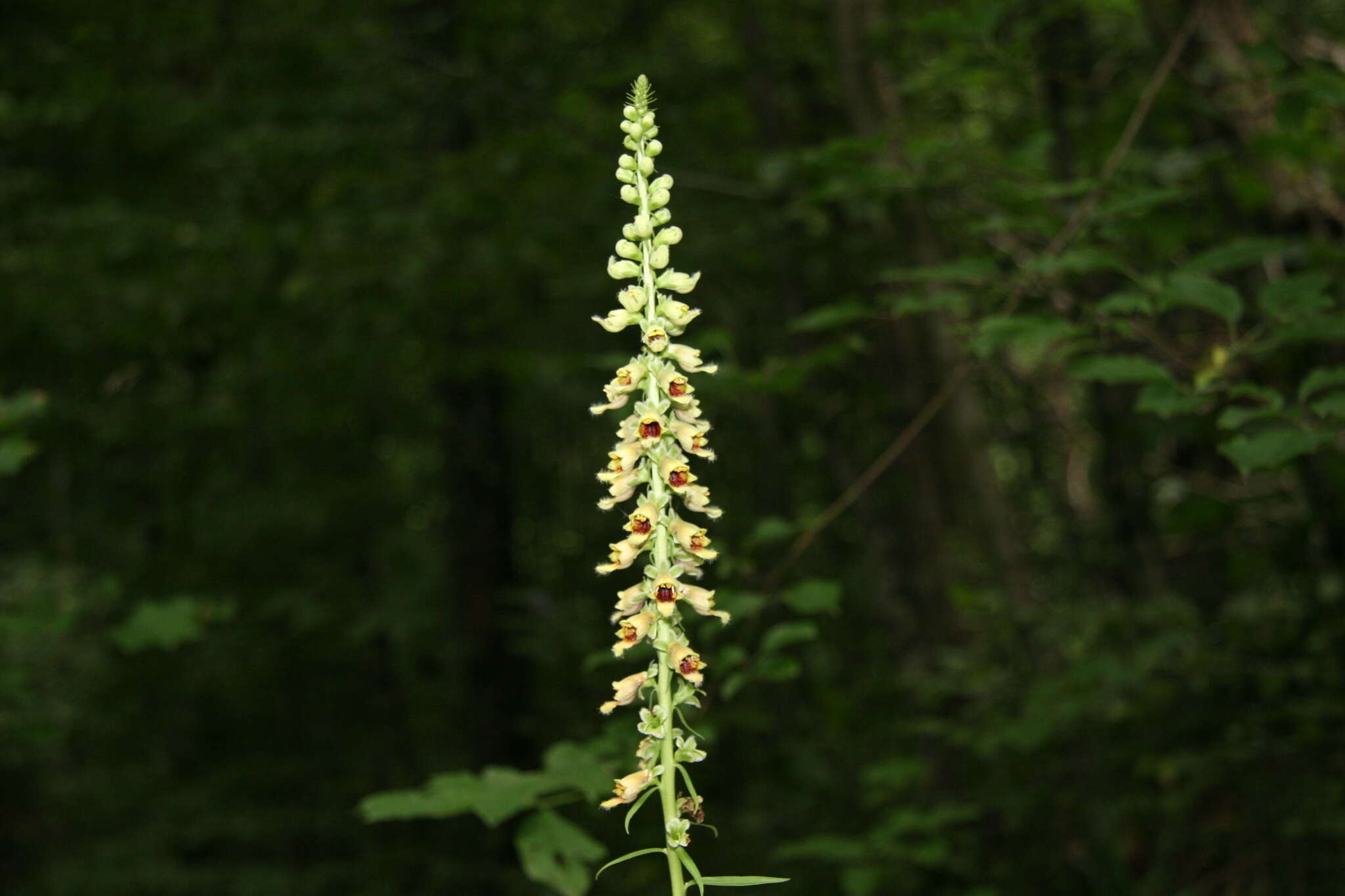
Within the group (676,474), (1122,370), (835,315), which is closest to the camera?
(676,474)

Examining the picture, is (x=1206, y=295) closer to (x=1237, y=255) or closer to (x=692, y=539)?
(x=1237, y=255)

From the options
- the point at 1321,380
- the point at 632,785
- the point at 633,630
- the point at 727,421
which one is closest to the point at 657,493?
the point at 633,630

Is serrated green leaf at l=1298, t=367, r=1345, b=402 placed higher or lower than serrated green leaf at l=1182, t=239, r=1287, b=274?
lower

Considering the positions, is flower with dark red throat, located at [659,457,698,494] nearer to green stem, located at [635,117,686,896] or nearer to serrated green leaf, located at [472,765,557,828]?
green stem, located at [635,117,686,896]

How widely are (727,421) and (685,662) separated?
36.2 feet

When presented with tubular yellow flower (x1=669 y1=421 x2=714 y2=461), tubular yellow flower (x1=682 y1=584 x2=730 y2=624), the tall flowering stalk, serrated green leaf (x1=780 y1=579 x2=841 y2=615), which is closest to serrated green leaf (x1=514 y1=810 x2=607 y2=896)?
serrated green leaf (x1=780 y1=579 x2=841 y2=615)

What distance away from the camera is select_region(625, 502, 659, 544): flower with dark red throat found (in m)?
1.64

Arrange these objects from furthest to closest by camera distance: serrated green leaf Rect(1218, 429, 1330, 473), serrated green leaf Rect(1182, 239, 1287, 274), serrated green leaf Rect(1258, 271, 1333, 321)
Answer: serrated green leaf Rect(1182, 239, 1287, 274)
serrated green leaf Rect(1258, 271, 1333, 321)
serrated green leaf Rect(1218, 429, 1330, 473)

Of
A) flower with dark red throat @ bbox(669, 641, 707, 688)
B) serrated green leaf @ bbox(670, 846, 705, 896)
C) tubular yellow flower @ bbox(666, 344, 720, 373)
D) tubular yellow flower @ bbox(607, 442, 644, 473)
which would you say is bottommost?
serrated green leaf @ bbox(670, 846, 705, 896)

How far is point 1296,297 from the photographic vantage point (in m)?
2.97

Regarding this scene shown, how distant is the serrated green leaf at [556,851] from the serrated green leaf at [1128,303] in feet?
6.26

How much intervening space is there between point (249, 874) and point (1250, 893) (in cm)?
899

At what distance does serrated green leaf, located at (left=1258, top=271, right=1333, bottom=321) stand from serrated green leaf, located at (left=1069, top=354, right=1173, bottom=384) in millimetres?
320

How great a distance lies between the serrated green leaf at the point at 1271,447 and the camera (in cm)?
257
